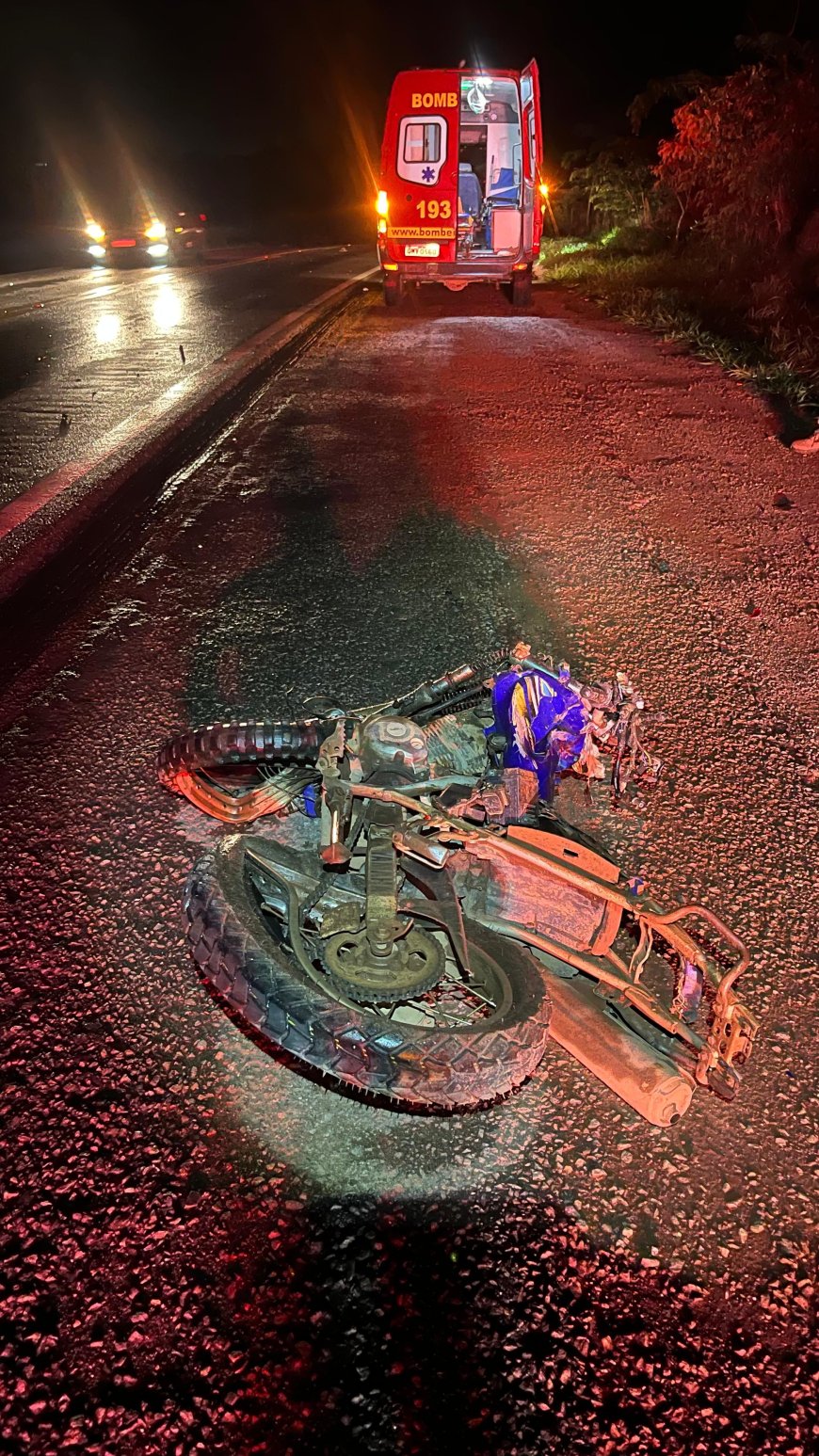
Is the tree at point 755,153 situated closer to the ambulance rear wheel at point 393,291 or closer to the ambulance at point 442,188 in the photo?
the ambulance at point 442,188

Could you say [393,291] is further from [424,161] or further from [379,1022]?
[379,1022]

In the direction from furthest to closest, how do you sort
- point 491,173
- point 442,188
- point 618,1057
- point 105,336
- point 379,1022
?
point 491,173 → point 442,188 → point 105,336 → point 618,1057 → point 379,1022

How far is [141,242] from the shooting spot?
1931cm

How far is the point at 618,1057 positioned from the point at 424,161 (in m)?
12.8

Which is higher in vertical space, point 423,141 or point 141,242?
point 141,242

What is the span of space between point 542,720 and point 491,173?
1455 cm

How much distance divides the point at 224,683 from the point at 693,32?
61.7m

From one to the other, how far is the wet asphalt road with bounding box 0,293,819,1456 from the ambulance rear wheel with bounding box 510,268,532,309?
9.77 meters

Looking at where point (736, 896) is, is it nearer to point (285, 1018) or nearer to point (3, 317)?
point (285, 1018)

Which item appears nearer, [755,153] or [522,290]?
[522,290]

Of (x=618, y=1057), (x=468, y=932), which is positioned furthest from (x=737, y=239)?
(x=618, y=1057)

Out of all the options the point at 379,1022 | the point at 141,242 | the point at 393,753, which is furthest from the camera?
the point at 141,242

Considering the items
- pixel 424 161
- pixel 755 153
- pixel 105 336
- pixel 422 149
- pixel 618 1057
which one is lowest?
pixel 618 1057

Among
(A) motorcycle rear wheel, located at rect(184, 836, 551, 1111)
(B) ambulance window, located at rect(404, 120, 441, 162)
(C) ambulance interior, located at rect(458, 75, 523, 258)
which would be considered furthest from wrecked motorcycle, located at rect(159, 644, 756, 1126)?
(B) ambulance window, located at rect(404, 120, 441, 162)
